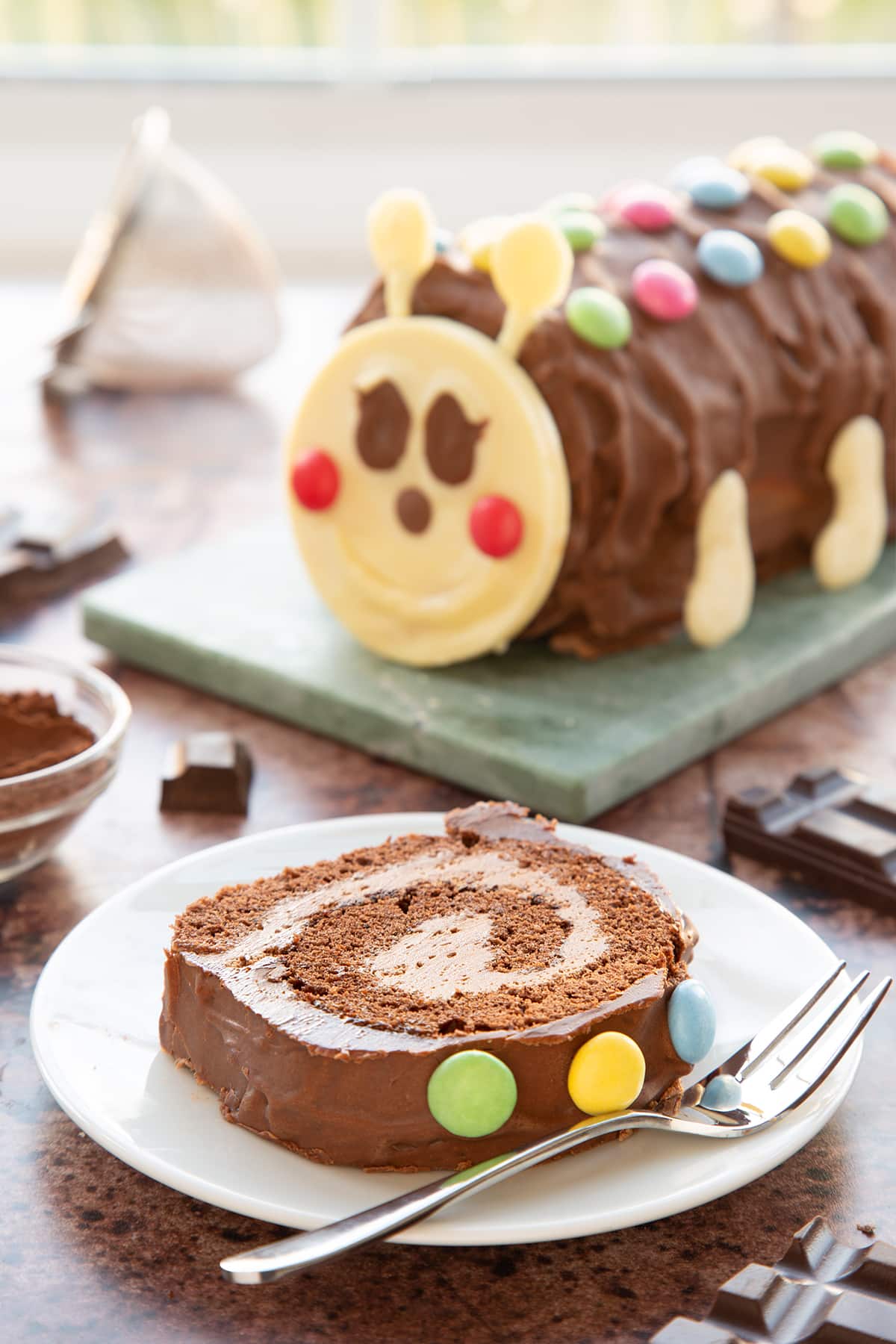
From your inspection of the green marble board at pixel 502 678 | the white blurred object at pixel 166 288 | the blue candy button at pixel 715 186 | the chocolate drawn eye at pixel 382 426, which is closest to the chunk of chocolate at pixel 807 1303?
the green marble board at pixel 502 678

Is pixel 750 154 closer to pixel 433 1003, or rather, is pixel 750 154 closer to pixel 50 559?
pixel 50 559

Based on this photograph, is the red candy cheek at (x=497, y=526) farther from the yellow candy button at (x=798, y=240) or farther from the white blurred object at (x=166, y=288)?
the white blurred object at (x=166, y=288)

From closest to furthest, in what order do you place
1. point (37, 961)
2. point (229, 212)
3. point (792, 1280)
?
1. point (792, 1280)
2. point (37, 961)
3. point (229, 212)

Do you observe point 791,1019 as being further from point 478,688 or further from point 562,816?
point 478,688

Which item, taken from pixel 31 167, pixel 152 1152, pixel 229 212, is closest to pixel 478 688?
pixel 152 1152

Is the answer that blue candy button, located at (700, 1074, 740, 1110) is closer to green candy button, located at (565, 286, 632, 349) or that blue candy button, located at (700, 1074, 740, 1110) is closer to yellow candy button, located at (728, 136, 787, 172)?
green candy button, located at (565, 286, 632, 349)

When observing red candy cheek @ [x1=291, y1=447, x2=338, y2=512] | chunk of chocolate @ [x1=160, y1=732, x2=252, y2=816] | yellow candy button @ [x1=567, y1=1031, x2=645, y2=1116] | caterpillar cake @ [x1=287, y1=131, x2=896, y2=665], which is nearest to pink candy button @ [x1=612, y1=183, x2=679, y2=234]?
caterpillar cake @ [x1=287, y1=131, x2=896, y2=665]
